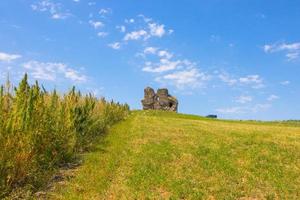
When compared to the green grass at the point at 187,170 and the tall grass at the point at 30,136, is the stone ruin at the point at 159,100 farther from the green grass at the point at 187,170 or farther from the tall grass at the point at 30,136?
the tall grass at the point at 30,136

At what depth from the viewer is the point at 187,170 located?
19328 millimetres

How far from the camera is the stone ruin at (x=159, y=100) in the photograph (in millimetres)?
115312

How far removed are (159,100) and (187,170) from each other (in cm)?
9734

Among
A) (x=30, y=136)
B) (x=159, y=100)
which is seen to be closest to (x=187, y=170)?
(x=30, y=136)

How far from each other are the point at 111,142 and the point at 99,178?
11.5 m

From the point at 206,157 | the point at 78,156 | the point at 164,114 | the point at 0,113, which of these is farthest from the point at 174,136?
the point at 164,114

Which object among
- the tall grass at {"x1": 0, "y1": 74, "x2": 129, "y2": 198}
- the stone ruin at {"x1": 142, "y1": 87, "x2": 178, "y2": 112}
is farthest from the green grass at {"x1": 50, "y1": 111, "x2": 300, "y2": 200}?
the stone ruin at {"x1": 142, "y1": 87, "x2": 178, "y2": 112}

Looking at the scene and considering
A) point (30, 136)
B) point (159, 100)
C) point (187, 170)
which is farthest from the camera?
point (159, 100)

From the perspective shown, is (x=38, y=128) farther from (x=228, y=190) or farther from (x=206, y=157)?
(x=206, y=157)

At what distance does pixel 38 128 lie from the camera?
16.3 metres

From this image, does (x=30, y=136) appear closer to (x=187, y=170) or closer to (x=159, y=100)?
(x=187, y=170)

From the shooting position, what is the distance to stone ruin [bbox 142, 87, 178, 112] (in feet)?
378

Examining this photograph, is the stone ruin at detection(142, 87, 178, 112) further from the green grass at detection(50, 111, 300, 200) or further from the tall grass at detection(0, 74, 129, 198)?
the tall grass at detection(0, 74, 129, 198)

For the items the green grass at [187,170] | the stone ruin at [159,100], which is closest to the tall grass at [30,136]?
the green grass at [187,170]
